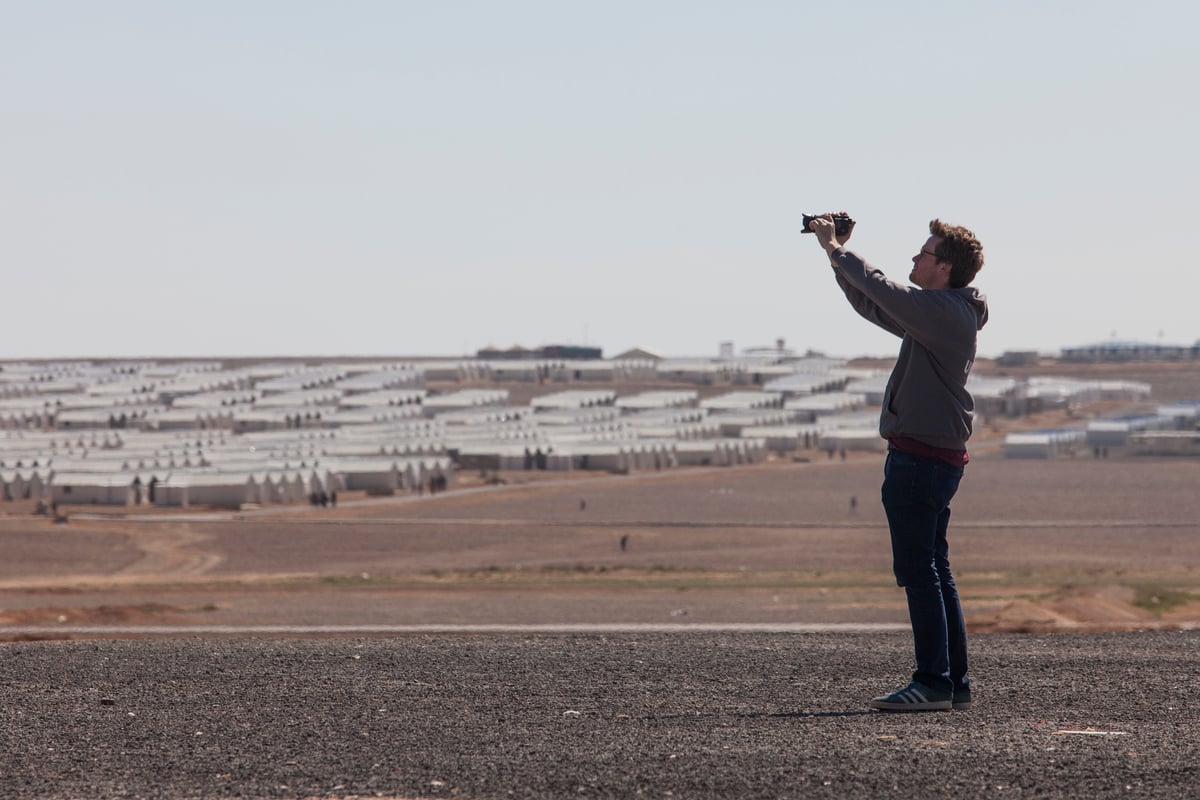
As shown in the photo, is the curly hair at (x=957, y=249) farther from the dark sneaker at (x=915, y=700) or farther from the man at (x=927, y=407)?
the dark sneaker at (x=915, y=700)

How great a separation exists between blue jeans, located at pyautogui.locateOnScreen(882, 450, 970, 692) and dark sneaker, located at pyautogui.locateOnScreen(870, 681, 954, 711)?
4 cm

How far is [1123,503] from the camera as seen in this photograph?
214ft

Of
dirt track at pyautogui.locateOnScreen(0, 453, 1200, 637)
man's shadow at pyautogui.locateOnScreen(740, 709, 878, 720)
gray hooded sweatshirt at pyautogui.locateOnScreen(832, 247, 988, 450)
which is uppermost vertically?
gray hooded sweatshirt at pyautogui.locateOnScreen(832, 247, 988, 450)

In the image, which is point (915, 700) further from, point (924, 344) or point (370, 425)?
point (370, 425)

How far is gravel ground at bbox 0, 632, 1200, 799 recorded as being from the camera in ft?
19.0

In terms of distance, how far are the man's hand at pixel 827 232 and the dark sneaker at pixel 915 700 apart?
209cm

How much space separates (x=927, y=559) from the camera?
7.31 meters

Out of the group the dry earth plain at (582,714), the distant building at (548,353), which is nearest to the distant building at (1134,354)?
the distant building at (548,353)

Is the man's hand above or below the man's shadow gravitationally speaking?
above

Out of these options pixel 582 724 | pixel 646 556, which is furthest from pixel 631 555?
pixel 582 724

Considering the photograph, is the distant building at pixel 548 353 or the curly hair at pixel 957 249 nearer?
the curly hair at pixel 957 249

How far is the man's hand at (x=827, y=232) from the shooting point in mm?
7184

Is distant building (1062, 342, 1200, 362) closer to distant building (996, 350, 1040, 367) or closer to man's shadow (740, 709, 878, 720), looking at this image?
distant building (996, 350, 1040, 367)

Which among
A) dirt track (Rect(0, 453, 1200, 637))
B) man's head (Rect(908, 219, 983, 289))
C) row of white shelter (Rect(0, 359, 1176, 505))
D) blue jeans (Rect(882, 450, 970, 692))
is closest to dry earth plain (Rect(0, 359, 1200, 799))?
blue jeans (Rect(882, 450, 970, 692))
